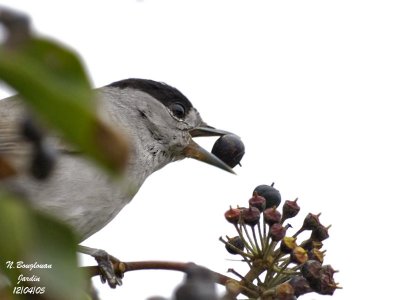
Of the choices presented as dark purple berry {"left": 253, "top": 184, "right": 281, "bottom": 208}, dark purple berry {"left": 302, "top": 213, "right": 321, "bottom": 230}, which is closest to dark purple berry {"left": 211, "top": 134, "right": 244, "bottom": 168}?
dark purple berry {"left": 253, "top": 184, "right": 281, "bottom": 208}

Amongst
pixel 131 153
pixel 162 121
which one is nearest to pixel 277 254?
pixel 131 153

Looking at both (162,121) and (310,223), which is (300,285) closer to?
(310,223)

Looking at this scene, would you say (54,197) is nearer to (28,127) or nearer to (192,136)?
(192,136)

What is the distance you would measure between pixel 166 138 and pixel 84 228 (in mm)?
1592

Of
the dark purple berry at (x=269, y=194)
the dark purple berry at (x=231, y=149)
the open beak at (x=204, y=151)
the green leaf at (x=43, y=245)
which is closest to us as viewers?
the green leaf at (x=43, y=245)

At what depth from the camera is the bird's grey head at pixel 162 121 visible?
582cm

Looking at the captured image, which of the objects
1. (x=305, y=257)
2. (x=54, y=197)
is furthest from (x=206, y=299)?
(x=54, y=197)

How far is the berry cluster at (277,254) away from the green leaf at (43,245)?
200cm

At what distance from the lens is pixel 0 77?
1.09 metres

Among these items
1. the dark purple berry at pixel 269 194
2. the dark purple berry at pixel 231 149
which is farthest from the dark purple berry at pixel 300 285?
the dark purple berry at pixel 231 149

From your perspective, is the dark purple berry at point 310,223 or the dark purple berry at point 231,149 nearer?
the dark purple berry at point 310,223

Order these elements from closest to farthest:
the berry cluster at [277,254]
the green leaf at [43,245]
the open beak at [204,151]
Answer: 1. the green leaf at [43,245]
2. the berry cluster at [277,254]
3. the open beak at [204,151]

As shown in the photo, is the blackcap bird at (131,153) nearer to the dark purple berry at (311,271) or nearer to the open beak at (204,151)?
the open beak at (204,151)

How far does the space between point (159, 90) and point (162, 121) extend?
0.40 meters
